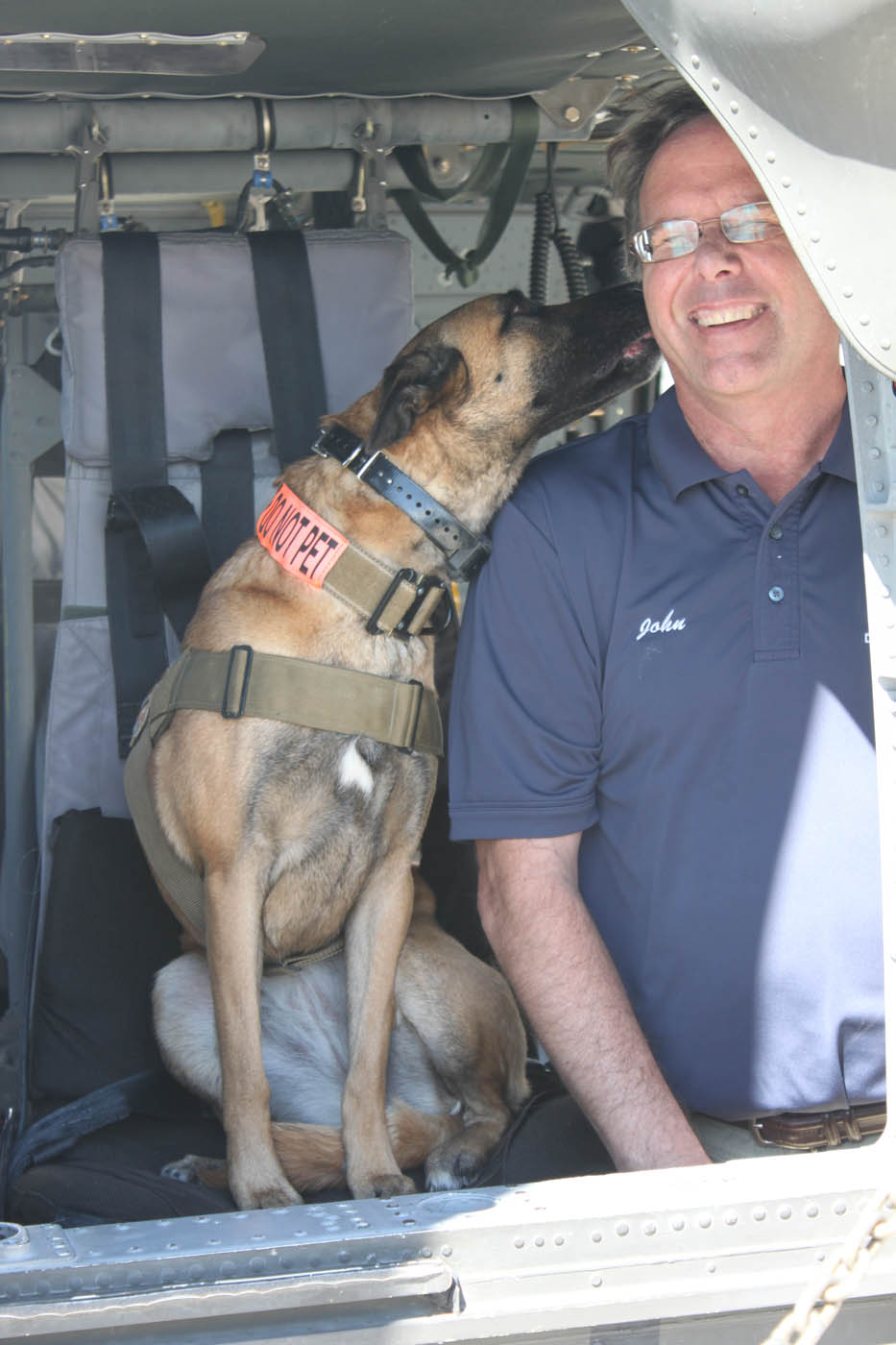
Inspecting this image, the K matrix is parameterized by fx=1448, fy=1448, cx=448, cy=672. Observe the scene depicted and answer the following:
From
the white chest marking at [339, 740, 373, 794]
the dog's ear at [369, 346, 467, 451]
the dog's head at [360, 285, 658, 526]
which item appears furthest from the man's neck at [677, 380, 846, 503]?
the white chest marking at [339, 740, 373, 794]

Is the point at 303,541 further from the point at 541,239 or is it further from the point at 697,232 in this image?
the point at 541,239

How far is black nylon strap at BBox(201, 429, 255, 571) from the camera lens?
2.98 metres

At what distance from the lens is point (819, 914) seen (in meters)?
2.02

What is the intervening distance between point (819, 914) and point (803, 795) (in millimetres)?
166

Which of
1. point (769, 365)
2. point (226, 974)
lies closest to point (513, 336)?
point (769, 365)

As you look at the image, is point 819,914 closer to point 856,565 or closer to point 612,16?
point 856,565

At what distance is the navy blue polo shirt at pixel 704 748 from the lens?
2.03m

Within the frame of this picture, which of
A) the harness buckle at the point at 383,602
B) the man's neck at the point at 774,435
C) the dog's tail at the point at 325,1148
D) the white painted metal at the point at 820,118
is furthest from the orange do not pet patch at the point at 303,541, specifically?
the white painted metal at the point at 820,118

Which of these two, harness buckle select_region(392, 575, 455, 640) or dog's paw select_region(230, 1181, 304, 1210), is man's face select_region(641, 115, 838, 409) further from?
dog's paw select_region(230, 1181, 304, 1210)

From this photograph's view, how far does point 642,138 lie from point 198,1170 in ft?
6.06

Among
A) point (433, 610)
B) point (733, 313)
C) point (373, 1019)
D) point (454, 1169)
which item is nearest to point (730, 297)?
point (733, 313)

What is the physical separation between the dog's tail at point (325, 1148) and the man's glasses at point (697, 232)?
1501 mm

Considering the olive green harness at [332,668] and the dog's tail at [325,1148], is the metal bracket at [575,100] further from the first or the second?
the dog's tail at [325,1148]

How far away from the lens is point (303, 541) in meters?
2.50
